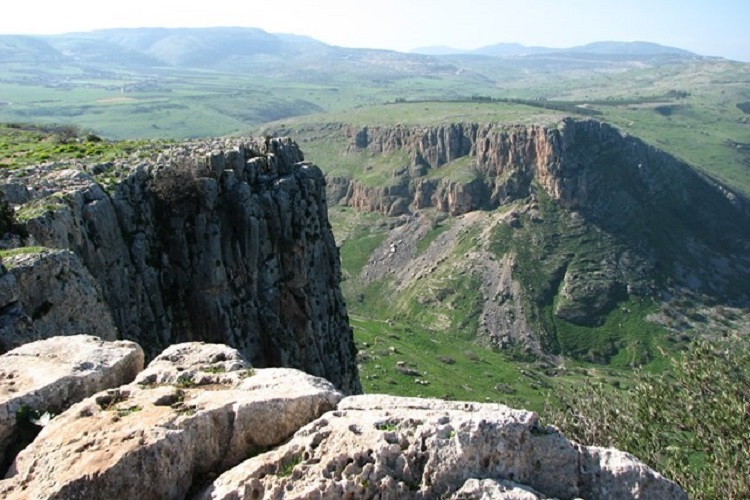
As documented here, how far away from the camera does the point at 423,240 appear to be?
636 feet

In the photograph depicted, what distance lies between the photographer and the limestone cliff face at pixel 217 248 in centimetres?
3931

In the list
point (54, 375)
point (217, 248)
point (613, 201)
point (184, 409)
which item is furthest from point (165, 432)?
point (613, 201)

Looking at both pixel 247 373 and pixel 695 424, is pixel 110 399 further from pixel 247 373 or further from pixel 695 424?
pixel 695 424

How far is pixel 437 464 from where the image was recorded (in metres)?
15.3

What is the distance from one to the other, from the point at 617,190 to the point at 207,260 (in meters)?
168

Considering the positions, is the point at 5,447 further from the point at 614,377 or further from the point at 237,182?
the point at 614,377

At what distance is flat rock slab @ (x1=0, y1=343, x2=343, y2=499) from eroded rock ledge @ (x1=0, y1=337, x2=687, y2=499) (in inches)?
1.1

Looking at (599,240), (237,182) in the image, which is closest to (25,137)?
(237,182)

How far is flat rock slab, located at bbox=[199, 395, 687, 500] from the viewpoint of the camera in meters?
15.1

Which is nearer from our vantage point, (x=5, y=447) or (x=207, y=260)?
(x=5, y=447)

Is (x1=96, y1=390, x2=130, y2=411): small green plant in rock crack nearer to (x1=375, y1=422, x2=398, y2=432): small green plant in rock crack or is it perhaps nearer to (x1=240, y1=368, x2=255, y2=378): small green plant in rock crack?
(x1=240, y1=368, x2=255, y2=378): small green plant in rock crack

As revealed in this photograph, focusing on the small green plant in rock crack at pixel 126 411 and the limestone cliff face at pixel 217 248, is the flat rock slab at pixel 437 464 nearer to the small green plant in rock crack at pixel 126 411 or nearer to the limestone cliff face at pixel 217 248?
the small green plant in rock crack at pixel 126 411

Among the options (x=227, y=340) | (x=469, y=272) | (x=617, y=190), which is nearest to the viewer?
(x=227, y=340)

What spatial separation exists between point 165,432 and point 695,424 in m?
30.9
